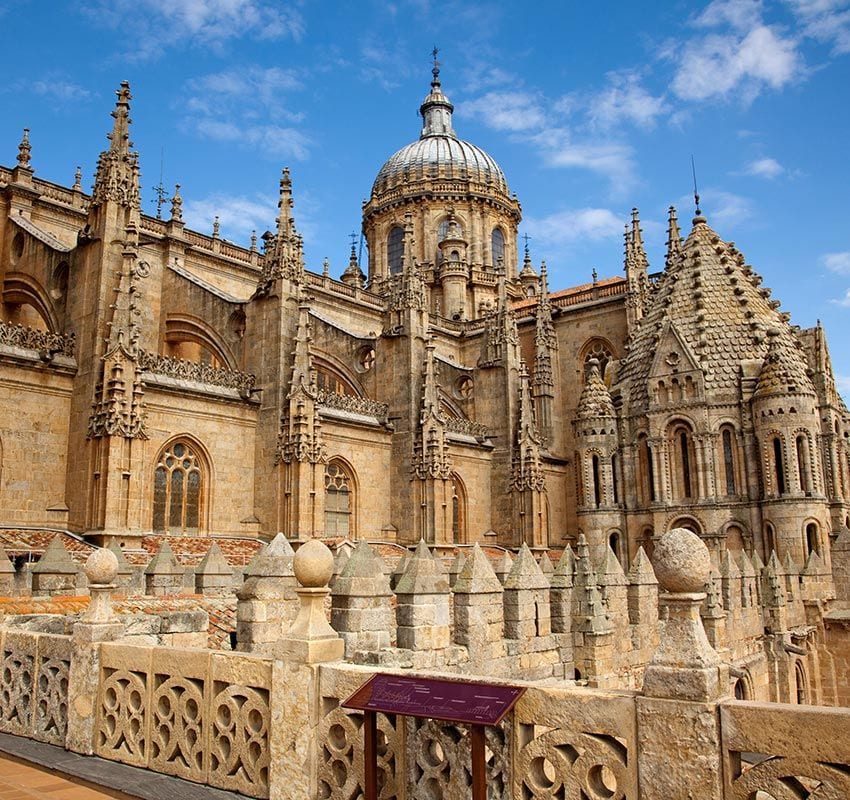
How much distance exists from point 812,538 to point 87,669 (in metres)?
25.9

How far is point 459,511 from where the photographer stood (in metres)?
30.8

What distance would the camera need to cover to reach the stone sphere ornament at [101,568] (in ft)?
24.1

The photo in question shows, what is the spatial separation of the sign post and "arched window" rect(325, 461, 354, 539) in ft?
65.8

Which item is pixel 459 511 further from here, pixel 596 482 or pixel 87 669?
pixel 87 669

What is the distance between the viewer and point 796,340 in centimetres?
3119

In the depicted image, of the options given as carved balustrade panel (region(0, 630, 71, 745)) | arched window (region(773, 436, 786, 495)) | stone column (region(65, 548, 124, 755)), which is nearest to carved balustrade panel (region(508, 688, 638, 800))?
stone column (region(65, 548, 124, 755))

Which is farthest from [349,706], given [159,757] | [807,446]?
[807,446]

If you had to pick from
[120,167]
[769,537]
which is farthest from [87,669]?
[769,537]

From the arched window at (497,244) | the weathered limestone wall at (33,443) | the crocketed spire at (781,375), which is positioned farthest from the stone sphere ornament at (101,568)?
the arched window at (497,244)

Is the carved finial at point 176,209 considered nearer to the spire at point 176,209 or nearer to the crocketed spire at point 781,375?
the spire at point 176,209

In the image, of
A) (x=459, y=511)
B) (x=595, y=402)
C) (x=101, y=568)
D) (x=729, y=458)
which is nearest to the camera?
(x=101, y=568)

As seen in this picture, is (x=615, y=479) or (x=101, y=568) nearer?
(x=101, y=568)

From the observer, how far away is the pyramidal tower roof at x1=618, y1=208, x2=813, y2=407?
2964cm

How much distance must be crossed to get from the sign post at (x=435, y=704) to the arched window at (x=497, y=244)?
149 ft
